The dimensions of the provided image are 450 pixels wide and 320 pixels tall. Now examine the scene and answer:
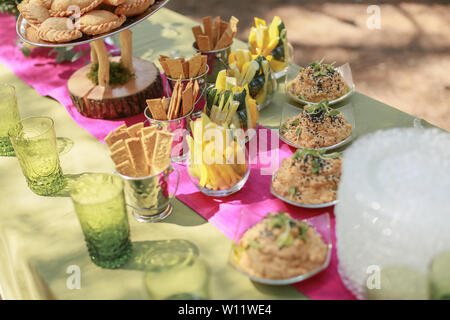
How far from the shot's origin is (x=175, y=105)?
57.9 inches

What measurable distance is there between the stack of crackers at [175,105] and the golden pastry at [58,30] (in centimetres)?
36

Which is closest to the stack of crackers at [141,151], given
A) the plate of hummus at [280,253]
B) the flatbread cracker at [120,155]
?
the flatbread cracker at [120,155]

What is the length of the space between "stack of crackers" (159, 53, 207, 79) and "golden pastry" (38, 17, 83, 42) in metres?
0.30

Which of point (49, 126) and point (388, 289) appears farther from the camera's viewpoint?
point (49, 126)

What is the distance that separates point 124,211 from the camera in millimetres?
1176

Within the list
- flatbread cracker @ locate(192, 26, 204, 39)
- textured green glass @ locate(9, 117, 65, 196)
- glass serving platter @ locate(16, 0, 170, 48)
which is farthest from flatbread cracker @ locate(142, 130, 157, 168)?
flatbread cracker @ locate(192, 26, 204, 39)

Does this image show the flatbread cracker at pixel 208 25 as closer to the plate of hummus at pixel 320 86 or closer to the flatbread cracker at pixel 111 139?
the plate of hummus at pixel 320 86

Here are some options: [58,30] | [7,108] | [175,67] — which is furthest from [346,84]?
[7,108]

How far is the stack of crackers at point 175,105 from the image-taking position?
1.45m

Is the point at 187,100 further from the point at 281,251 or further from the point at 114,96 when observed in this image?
the point at 281,251

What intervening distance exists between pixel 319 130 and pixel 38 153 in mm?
872

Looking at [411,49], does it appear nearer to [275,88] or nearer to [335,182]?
[275,88]
